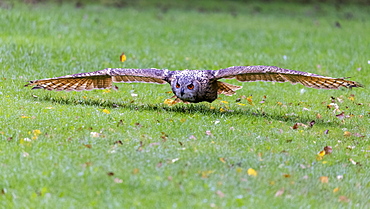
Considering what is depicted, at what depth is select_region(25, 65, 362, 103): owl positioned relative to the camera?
28.7ft

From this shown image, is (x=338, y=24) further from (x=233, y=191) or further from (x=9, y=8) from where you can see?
(x=233, y=191)

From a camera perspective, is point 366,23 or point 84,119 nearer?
point 84,119

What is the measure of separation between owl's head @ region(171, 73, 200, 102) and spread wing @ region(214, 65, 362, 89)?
39 cm

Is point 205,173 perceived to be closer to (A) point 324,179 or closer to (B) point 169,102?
(A) point 324,179

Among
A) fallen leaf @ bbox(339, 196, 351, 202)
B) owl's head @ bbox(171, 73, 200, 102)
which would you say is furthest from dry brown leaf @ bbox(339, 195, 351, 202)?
owl's head @ bbox(171, 73, 200, 102)

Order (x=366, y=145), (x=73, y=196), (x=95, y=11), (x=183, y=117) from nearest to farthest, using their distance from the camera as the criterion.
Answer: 1. (x=73, y=196)
2. (x=366, y=145)
3. (x=183, y=117)
4. (x=95, y=11)

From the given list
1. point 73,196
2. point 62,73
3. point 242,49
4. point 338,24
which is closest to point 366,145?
point 73,196

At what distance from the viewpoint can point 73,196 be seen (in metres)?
5.91

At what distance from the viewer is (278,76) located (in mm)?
9180

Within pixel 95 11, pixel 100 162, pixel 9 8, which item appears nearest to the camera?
pixel 100 162

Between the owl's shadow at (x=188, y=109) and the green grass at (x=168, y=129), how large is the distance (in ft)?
0.11

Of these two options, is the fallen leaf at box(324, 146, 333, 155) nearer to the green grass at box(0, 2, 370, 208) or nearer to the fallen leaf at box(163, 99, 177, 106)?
the green grass at box(0, 2, 370, 208)

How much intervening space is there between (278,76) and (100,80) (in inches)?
114

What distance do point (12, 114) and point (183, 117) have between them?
2543mm
